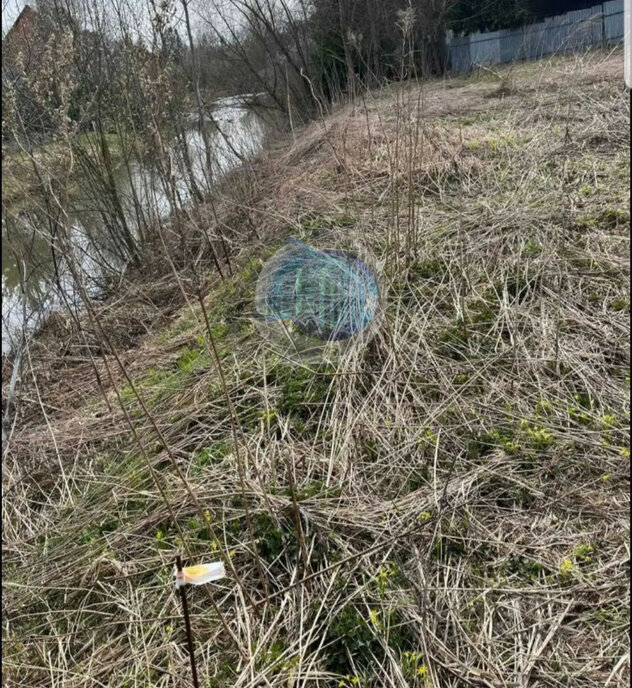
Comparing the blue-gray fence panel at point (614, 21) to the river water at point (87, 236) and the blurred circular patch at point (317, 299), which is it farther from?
the blurred circular patch at point (317, 299)

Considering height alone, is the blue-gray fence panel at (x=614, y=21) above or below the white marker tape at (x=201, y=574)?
above

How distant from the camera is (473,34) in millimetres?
14766

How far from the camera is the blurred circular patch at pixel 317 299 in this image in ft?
9.62

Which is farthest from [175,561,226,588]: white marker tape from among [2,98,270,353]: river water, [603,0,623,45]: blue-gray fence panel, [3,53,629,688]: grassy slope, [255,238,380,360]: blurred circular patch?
[603,0,623,45]: blue-gray fence panel

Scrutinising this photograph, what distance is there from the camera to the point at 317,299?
317cm

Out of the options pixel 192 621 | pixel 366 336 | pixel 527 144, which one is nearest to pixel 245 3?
pixel 527 144

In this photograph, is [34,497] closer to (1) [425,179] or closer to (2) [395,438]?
(2) [395,438]

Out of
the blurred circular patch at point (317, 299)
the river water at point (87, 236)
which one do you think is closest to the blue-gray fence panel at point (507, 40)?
the river water at point (87, 236)

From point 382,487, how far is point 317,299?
1.32 metres

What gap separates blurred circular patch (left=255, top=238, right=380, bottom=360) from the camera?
9.62 ft

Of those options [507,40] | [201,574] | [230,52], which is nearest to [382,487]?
[201,574]

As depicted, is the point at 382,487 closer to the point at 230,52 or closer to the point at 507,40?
the point at 230,52

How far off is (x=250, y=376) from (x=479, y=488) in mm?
1252

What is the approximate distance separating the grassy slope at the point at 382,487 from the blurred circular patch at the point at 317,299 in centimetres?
14
